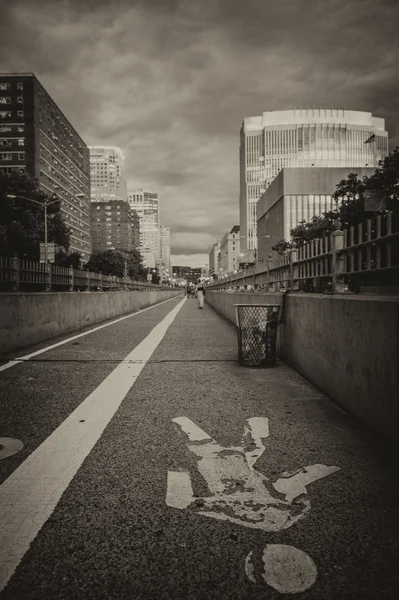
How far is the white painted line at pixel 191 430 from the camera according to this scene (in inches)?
130

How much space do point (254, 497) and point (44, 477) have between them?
4.51 feet

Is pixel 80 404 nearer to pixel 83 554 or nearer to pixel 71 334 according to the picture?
pixel 83 554

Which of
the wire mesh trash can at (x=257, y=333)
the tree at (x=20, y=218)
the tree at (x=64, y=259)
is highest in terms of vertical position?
the tree at (x=20, y=218)

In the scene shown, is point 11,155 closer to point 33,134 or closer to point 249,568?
point 33,134

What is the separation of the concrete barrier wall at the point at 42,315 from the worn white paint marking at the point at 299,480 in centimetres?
635

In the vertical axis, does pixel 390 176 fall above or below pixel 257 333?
above

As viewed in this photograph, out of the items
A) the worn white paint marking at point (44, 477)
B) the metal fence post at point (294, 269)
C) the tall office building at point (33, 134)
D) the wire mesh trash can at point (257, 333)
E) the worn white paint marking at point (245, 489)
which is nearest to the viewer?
the worn white paint marking at point (44, 477)

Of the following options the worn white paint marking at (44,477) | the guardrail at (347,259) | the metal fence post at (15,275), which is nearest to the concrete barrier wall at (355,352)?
the guardrail at (347,259)

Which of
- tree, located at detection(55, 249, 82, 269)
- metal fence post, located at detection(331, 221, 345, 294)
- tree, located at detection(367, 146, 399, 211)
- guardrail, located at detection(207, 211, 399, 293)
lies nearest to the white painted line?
guardrail, located at detection(207, 211, 399, 293)

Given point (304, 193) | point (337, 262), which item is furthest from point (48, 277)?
point (304, 193)

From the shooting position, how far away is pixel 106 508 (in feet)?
7.36

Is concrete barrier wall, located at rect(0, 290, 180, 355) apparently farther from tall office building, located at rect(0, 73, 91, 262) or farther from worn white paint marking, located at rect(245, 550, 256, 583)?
tall office building, located at rect(0, 73, 91, 262)

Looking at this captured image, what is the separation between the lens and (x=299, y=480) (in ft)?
8.43

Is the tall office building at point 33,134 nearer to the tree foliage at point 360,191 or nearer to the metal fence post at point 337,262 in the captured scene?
the tree foliage at point 360,191
